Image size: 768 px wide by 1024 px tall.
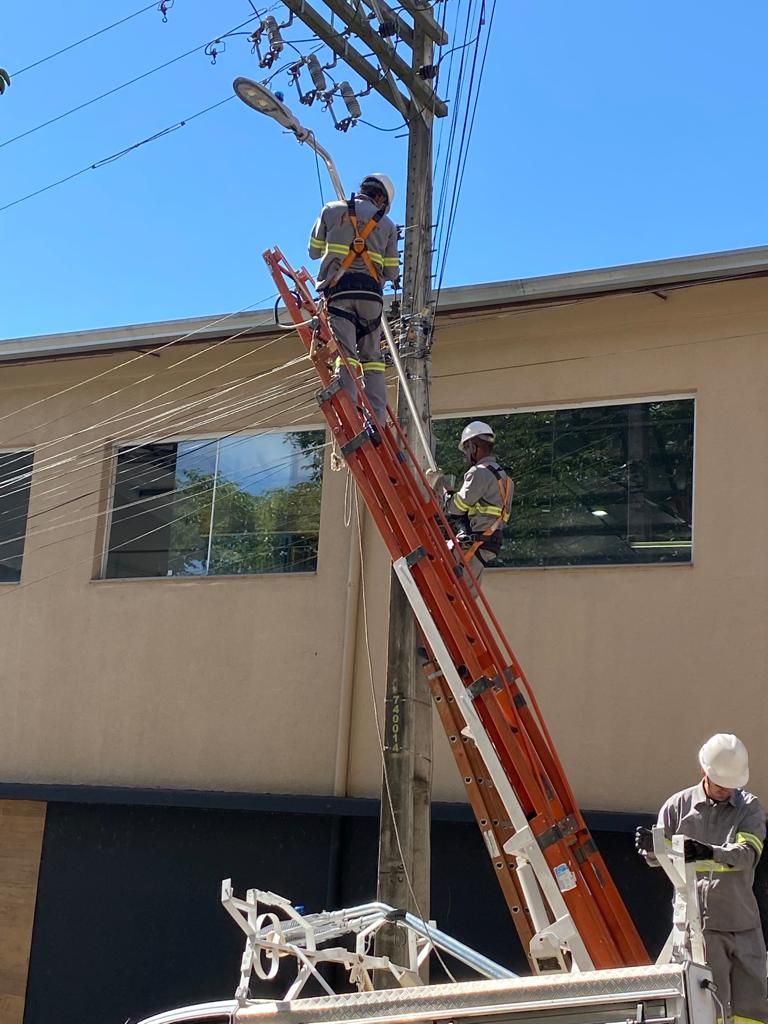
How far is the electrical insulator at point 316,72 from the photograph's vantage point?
31.1ft

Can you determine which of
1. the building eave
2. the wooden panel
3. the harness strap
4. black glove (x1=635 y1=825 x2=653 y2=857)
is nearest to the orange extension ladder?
the harness strap

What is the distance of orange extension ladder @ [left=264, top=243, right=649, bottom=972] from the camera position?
18.7 ft

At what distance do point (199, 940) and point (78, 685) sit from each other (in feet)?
9.22

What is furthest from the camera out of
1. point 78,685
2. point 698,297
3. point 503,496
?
point 78,685

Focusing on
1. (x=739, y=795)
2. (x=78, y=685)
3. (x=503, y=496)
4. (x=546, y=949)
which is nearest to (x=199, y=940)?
(x=78, y=685)

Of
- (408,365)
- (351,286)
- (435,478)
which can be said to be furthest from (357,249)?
(435,478)

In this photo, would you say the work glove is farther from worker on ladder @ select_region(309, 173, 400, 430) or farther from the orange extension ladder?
worker on ladder @ select_region(309, 173, 400, 430)

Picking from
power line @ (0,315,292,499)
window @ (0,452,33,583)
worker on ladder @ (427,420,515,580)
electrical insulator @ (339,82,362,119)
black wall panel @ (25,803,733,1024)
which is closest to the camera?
worker on ladder @ (427,420,515,580)

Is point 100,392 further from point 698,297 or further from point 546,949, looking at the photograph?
point 546,949

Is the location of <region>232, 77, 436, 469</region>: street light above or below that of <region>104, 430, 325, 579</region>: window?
above

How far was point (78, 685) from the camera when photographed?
40.4ft

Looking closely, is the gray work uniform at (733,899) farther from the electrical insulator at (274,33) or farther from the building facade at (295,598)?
the electrical insulator at (274,33)

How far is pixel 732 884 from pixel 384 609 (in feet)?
19.2

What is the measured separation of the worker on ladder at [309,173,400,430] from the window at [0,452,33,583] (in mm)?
6886
